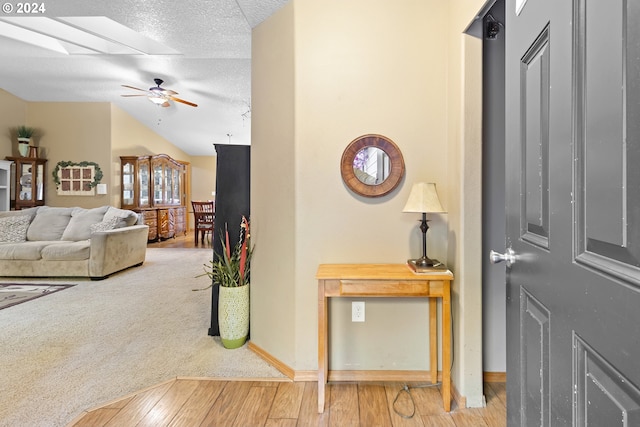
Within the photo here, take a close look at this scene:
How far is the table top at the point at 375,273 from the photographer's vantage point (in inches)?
64.0

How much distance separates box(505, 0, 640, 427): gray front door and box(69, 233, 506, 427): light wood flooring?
30.3 inches

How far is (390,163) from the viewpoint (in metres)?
1.89

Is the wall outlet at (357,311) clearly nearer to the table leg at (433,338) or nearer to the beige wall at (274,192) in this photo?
the beige wall at (274,192)

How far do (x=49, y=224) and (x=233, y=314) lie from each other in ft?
13.1

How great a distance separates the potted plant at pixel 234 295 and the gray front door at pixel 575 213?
1.72 meters

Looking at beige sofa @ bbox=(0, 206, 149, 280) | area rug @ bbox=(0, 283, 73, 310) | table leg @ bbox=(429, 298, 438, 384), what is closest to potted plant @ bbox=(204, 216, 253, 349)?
table leg @ bbox=(429, 298, 438, 384)

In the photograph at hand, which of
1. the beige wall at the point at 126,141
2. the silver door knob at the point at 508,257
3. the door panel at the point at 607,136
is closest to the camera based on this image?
the door panel at the point at 607,136

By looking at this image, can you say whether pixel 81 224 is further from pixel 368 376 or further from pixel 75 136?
pixel 368 376

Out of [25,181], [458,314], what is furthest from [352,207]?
[25,181]

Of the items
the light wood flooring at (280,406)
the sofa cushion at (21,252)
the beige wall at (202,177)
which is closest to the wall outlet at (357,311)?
the light wood flooring at (280,406)

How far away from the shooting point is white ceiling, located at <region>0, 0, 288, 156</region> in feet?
7.66

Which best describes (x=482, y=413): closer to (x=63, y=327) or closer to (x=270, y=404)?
(x=270, y=404)

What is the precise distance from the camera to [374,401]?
1.71m
